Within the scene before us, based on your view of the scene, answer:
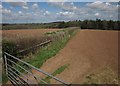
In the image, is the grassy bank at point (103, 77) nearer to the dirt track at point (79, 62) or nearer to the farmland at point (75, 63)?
the farmland at point (75, 63)

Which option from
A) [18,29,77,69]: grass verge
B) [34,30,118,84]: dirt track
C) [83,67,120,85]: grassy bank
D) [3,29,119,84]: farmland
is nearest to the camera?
[83,67,120,85]: grassy bank

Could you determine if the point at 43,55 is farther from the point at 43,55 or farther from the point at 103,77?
the point at 103,77

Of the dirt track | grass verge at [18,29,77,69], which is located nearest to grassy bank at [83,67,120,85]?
the dirt track

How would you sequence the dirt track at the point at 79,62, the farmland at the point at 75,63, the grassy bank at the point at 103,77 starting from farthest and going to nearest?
1. the dirt track at the point at 79,62
2. the farmland at the point at 75,63
3. the grassy bank at the point at 103,77

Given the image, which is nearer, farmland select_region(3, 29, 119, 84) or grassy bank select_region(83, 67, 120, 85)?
grassy bank select_region(83, 67, 120, 85)

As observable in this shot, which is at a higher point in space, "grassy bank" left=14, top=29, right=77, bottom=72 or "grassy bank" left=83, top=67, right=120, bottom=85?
"grassy bank" left=14, top=29, right=77, bottom=72

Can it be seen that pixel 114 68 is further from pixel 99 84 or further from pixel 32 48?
pixel 32 48

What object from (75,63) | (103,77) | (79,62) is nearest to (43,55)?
(75,63)

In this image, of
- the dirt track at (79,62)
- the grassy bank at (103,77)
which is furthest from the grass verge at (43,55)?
the grassy bank at (103,77)

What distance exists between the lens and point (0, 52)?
10461 mm

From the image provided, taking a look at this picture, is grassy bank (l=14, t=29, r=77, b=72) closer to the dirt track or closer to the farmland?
the farmland

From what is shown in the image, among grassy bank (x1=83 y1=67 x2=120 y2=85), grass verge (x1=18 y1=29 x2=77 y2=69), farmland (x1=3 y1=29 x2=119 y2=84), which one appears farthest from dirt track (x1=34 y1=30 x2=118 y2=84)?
grassy bank (x1=83 y1=67 x2=120 y2=85)

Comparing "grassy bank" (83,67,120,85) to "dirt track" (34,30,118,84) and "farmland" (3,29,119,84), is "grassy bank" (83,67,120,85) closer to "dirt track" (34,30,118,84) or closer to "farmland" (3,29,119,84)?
"farmland" (3,29,119,84)

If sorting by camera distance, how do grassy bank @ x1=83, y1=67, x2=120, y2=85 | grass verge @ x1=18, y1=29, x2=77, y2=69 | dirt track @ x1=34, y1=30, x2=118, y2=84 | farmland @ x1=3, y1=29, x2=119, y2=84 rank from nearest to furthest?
1. grassy bank @ x1=83, y1=67, x2=120, y2=85
2. farmland @ x1=3, y1=29, x2=119, y2=84
3. dirt track @ x1=34, y1=30, x2=118, y2=84
4. grass verge @ x1=18, y1=29, x2=77, y2=69
